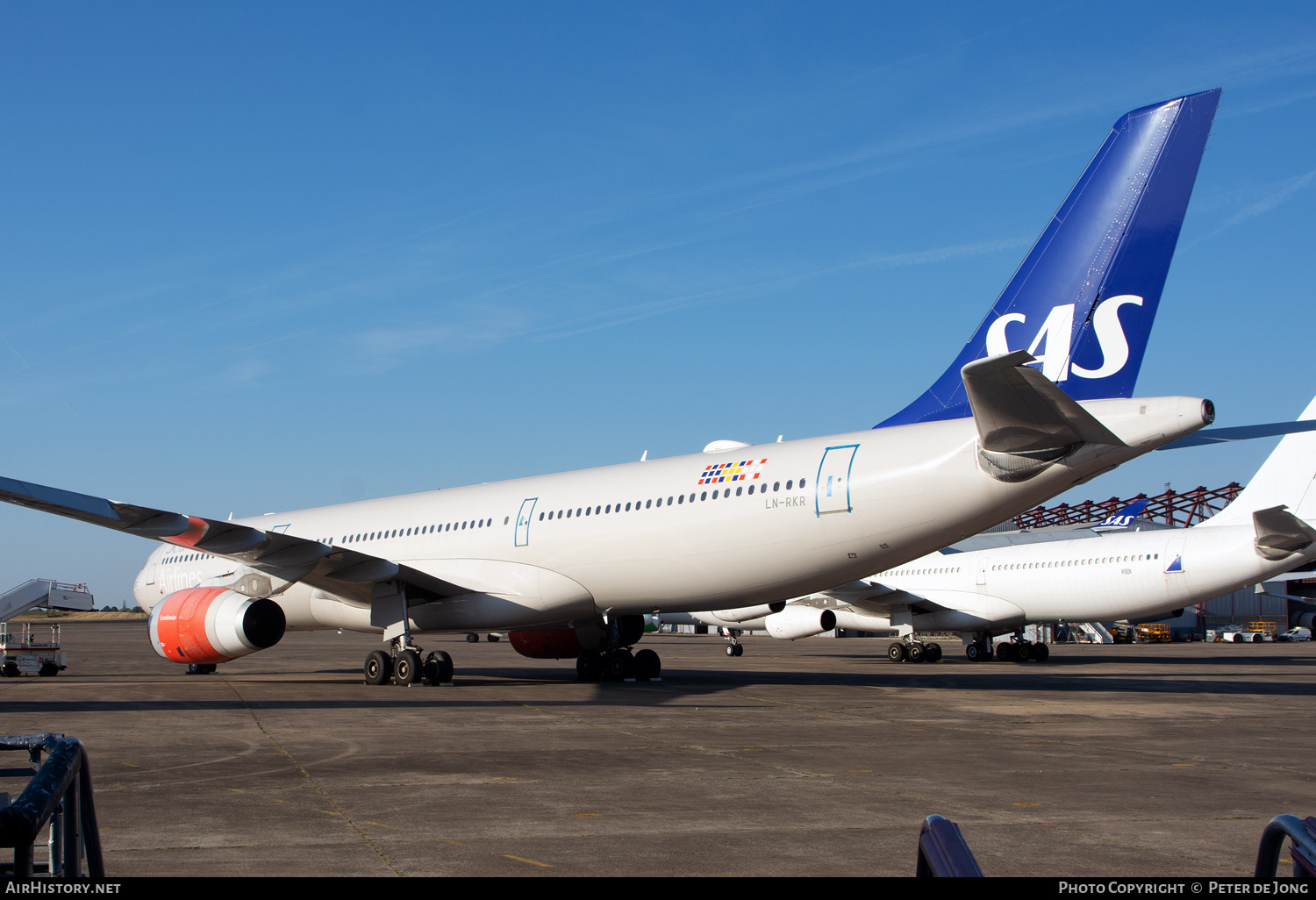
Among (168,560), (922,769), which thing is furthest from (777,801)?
(168,560)

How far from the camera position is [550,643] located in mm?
20562

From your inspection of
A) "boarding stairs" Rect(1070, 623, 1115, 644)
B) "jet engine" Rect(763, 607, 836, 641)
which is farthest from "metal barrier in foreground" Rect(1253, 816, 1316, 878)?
"boarding stairs" Rect(1070, 623, 1115, 644)

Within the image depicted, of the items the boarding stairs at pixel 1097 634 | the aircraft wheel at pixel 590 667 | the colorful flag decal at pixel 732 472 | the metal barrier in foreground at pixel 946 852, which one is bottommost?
the boarding stairs at pixel 1097 634

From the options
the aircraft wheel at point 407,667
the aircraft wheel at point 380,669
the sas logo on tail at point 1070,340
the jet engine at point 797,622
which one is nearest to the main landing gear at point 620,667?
the aircraft wheel at point 407,667

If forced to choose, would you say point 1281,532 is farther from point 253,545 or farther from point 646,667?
point 253,545

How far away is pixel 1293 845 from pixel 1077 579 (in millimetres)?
28595

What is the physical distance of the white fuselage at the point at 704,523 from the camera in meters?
13.4

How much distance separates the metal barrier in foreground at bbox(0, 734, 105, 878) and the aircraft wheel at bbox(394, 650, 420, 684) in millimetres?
14586

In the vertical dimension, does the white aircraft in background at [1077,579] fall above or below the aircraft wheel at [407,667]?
above

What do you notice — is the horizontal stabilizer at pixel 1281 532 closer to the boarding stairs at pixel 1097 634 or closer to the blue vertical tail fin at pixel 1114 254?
the blue vertical tail fin at pixel 1114 254

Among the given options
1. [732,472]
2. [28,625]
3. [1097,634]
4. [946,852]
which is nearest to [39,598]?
[28,625]

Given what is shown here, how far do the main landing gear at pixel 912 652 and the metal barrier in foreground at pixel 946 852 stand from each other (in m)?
28.5

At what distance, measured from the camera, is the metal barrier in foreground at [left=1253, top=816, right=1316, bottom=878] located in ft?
6.99

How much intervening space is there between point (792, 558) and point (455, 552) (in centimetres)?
738
